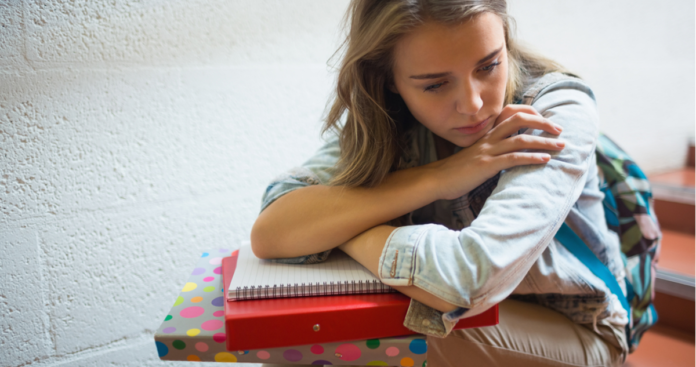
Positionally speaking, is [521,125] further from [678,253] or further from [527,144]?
[678,253]

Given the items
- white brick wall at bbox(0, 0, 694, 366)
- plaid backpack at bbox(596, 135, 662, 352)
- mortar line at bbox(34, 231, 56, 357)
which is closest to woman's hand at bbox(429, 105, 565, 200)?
plaid backpack at bbox(596, 135, 662, 352)

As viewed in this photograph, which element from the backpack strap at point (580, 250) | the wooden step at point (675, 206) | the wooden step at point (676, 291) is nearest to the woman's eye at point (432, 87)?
the backpack strap at point (580, 250)

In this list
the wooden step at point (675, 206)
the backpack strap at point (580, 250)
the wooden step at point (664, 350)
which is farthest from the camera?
the wooden step at point (675, 206)

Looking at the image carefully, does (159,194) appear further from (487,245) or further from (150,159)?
(487,245)

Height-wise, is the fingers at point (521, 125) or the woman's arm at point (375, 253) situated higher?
the fingers at point (521, 125)

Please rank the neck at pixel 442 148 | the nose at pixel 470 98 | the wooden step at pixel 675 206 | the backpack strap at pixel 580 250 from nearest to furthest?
the nose at pixel 470 98, the backpack strap at pixel 580 250, the neck at pixel 442 148, the wooden step at pixel 675 206

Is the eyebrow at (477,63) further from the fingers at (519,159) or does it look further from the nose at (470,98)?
the fingers at (519,159)

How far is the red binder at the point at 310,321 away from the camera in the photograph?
0.53m

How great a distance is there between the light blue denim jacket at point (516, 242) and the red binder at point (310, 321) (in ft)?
0.09

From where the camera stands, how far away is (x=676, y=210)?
1.69 metres

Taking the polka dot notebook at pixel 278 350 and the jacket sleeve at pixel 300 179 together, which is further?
the jacket sleeve at pixel 300 179

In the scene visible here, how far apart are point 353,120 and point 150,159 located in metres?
0.54

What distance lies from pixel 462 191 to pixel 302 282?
277 millimetres

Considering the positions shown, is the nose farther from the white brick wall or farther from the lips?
the white brick wall
